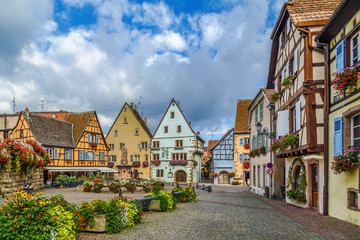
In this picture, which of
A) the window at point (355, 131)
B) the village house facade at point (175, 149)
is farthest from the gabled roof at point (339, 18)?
the village house facade at point (175, 149)

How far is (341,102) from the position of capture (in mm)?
11492

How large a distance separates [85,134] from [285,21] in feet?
99.0

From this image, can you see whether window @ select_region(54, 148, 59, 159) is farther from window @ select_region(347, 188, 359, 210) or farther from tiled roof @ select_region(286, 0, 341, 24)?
window @ select_region(347, 188, 359, 210)

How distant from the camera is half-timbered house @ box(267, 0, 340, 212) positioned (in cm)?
1328

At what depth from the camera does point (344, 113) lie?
36.1 ft

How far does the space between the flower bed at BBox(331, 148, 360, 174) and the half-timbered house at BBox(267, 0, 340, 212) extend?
2.31 m

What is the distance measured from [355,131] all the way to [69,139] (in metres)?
34.8

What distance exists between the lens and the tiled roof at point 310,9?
14.5m

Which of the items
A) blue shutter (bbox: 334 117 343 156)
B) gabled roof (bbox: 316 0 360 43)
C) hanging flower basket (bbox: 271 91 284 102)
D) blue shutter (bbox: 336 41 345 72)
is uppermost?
gabled roof (bbox: 316 0 360 43)

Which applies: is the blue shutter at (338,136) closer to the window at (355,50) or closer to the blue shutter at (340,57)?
the blue shutter at (340,57)

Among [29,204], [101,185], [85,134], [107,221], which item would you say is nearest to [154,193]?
[107,221]

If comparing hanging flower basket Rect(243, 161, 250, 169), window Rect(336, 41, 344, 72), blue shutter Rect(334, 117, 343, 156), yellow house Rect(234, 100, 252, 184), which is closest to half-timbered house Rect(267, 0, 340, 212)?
blue shutter Rect(334, 117, 343, 156)

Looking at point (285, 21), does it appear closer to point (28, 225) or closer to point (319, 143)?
point (319, 143)

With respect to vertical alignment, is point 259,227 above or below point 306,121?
below
